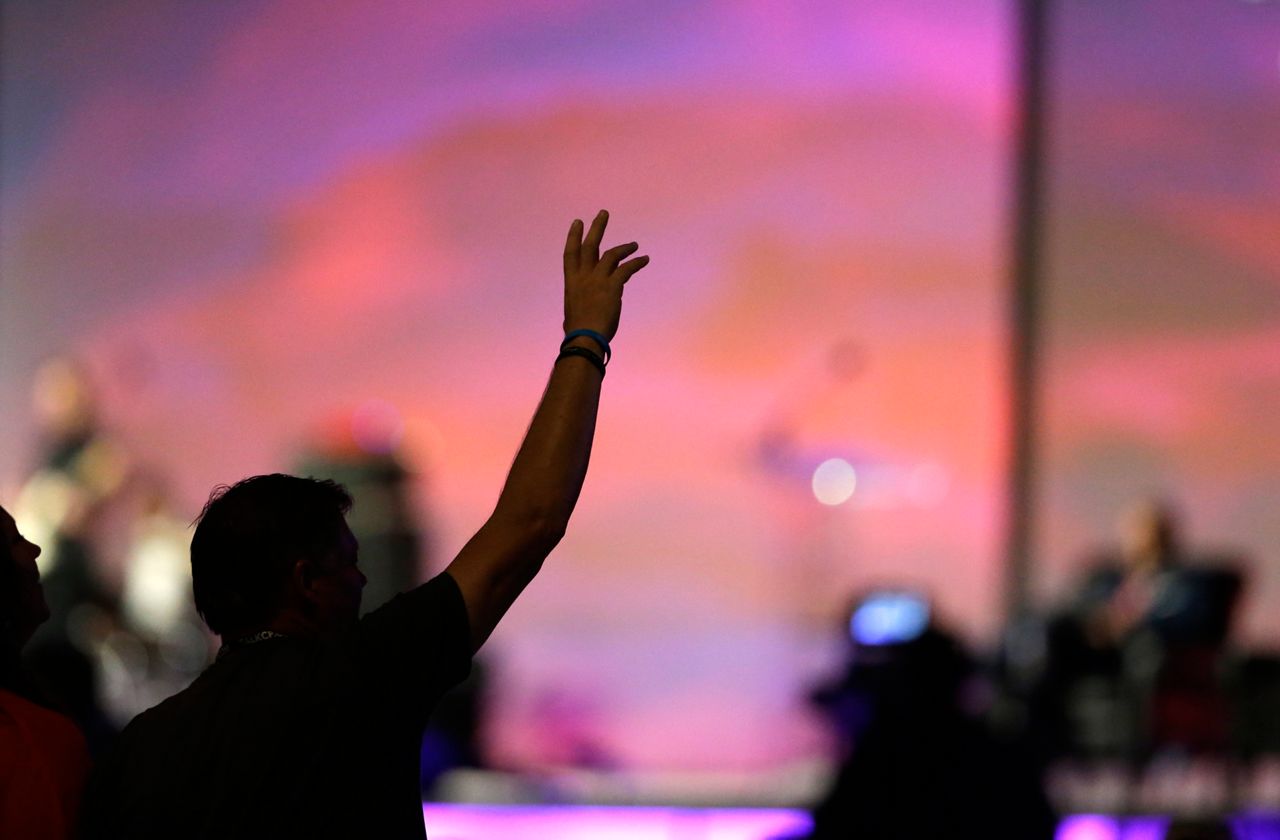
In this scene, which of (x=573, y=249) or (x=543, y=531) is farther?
(x=573, y=249)

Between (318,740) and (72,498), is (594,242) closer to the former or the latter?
(318,740)

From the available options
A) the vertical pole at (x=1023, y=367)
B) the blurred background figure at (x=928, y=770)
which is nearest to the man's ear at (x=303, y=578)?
the blurred background figure at (x=928, y=770)

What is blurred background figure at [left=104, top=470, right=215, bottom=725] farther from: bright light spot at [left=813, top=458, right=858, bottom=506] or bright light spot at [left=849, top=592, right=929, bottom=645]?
bright light spot at [left=849, top=592, right=929, bottom=645]

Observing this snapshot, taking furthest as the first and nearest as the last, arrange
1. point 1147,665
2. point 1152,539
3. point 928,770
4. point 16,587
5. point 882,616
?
point 1152,539 → point 1147,665 → point 882,616 → point 928,770 → point 16,587

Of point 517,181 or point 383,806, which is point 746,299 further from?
point 383,806

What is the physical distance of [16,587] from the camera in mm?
1443

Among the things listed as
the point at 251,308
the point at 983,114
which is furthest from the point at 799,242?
the point at 251,308

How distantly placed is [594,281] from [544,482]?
21 cm

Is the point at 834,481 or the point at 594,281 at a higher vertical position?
the point at 834,481

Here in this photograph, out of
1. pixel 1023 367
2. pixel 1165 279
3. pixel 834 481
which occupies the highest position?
pixel 1165 279

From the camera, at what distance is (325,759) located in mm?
1236

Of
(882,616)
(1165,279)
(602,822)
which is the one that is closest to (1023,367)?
(1165,279)

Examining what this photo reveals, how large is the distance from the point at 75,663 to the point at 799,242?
4.26 m

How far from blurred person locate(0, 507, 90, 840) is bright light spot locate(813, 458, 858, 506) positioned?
5487mm
